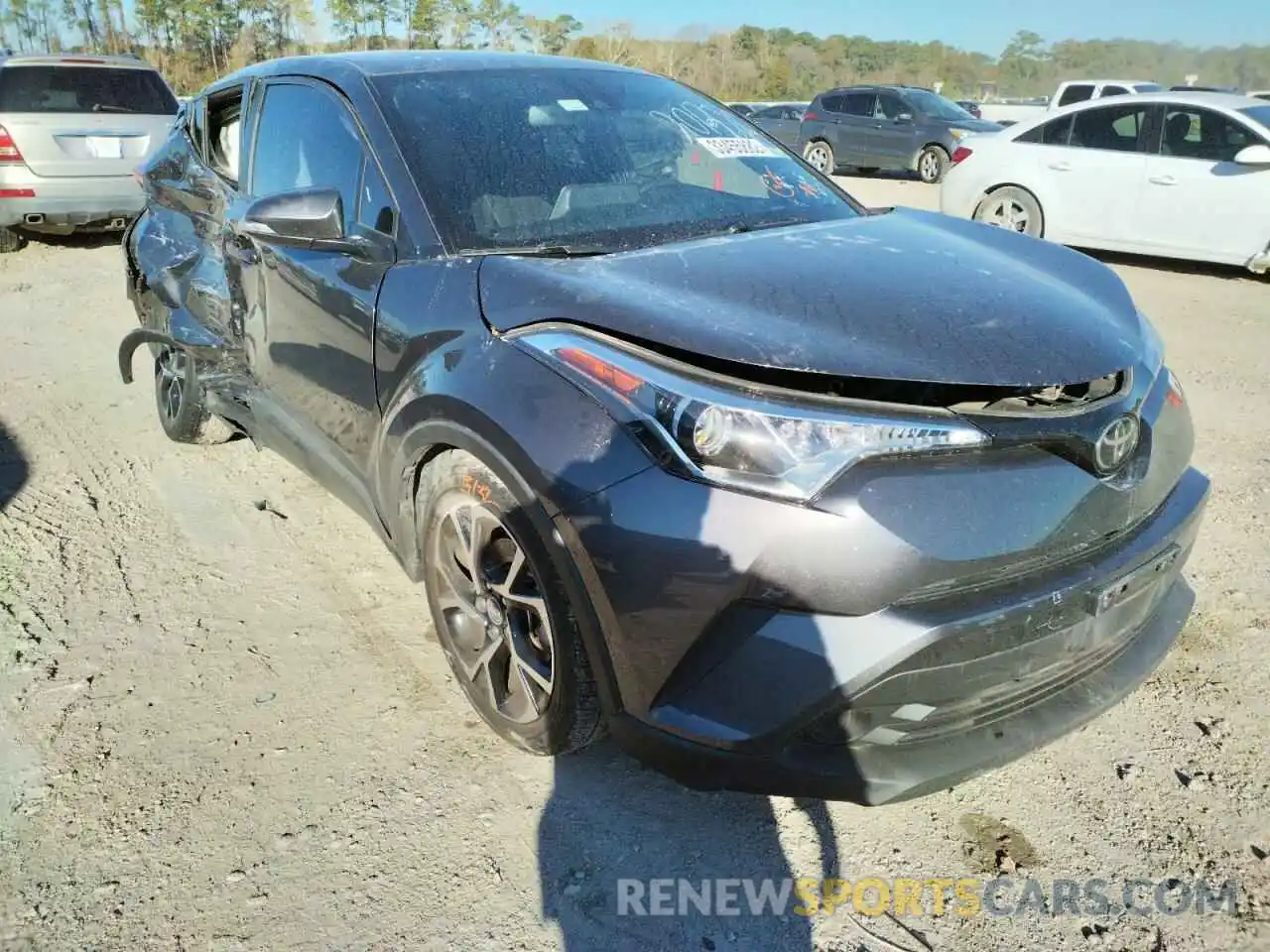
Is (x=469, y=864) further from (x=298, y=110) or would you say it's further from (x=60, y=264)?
(x=60, y=264)

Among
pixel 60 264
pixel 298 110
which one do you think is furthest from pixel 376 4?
pixel 298 110

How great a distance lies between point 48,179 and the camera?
875cm

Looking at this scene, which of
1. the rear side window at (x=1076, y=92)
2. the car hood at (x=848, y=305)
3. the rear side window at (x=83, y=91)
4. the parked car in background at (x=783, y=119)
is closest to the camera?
the car hood at (x=848, y=305)

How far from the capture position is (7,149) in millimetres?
8594

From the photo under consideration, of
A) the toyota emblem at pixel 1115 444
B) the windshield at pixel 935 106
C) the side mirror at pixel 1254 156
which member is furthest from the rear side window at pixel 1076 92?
the toyota emblem at pixel 1115 444

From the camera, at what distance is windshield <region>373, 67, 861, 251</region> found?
105 inches

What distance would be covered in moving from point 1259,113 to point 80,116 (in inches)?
406

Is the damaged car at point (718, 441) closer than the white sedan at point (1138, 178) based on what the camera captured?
Yes

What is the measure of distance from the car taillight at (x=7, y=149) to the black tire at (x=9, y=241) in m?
1.06

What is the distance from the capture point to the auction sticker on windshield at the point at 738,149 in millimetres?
3221

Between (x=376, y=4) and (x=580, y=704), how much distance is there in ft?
162

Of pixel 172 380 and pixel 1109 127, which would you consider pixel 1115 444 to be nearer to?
pixel 172 380

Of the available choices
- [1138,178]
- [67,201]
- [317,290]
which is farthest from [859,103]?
[317,290]

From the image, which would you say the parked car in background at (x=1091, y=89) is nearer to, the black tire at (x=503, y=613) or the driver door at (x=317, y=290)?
the driver door at (x=317, y=290)
